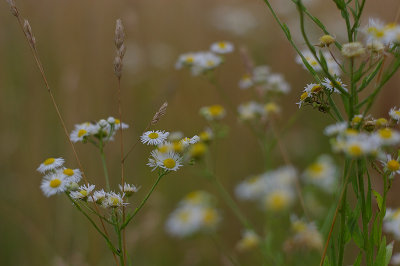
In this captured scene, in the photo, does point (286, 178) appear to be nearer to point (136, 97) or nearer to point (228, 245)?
point (228, 245)

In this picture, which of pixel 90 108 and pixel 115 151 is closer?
pixel 115 151

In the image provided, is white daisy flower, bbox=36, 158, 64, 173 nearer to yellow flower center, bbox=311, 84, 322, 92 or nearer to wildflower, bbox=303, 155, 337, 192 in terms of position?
yellow flower center, bbox=311, 84, 322, 92

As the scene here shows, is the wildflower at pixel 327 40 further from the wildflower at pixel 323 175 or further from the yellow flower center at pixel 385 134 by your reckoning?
the wildflower at pixel 323 175

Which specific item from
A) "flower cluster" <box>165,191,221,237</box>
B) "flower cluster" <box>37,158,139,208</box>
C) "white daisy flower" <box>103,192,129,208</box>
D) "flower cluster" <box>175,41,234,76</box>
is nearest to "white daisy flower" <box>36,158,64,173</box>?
"flower cluster" <box>37,158,139,208</box>

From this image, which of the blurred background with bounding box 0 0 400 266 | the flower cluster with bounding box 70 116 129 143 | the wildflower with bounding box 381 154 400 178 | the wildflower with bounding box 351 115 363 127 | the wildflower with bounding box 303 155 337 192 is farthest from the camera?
the blurred background with bounding box 0 0 400 266

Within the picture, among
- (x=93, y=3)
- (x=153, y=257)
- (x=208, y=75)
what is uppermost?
(x=93, y=3)

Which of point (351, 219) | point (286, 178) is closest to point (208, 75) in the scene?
point (286, 178)

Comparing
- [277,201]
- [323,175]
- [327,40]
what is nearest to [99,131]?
[277,201]
